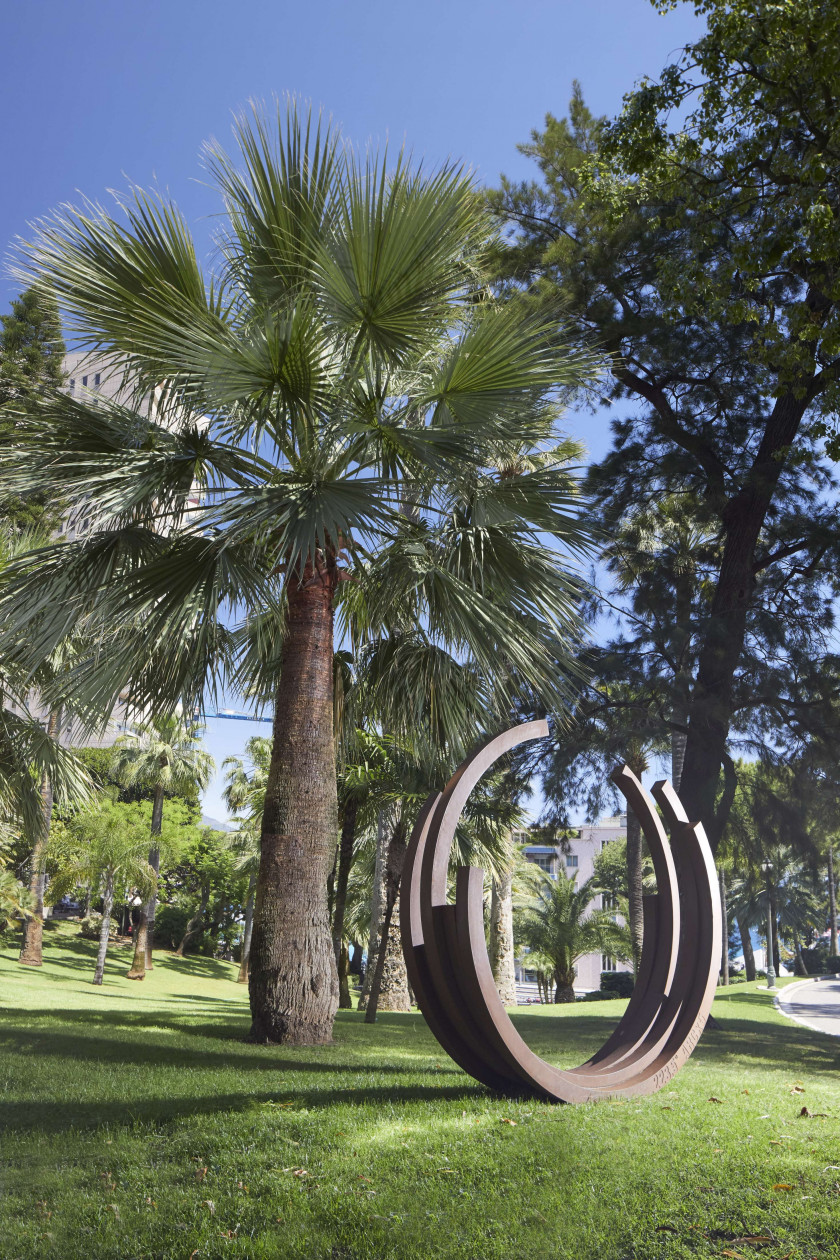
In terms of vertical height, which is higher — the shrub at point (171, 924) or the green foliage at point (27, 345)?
the green foliage at point (27, 345)

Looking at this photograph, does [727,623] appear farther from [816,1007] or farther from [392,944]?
[816,1007]

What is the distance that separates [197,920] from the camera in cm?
4219

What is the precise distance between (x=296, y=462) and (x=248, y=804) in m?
32.6

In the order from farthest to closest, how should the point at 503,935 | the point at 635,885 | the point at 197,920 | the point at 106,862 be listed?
the point at 197,920 → the point at 503,935 → the point at 106,862 → the point at 635,885

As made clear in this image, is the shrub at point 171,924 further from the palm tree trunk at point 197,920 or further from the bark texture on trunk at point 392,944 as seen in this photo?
the bark texture on trunk at point 392,944

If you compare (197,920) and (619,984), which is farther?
(197,920)

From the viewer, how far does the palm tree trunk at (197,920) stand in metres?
40.7

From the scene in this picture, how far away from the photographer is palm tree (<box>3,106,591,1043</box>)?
798cm

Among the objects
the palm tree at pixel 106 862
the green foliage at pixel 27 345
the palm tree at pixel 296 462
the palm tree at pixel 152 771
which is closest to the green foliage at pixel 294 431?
the palm tree at pixel 296 462

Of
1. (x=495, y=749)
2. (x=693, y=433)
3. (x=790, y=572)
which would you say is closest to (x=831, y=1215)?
(x=495, y=749)

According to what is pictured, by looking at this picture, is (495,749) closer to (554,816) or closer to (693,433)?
(554,816)

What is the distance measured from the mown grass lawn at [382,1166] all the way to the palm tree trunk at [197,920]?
116ft

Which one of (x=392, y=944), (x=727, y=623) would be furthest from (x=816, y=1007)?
(x=727, y=623)

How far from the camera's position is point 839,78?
20.0ft
